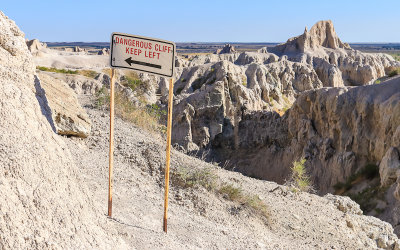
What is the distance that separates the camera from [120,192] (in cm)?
619

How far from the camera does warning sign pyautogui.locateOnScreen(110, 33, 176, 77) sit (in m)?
4.88

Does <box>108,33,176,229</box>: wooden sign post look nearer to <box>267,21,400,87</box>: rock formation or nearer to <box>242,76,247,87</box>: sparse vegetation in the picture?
<box>242,76,247,87</box>: sparse vegetation

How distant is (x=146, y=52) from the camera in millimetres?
4883

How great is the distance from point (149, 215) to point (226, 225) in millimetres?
1473

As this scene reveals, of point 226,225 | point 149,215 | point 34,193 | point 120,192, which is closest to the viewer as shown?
point 34,193

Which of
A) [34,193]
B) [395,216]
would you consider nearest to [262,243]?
[34,193]

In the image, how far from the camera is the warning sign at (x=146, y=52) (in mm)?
4875

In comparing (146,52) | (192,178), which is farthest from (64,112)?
(146,52)

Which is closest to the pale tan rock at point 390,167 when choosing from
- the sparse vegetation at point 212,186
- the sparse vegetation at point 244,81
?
the sparse vegetation at point 212,186

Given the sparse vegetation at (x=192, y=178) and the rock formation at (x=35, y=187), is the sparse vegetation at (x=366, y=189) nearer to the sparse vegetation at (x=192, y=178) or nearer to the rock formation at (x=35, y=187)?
the sparse vegetation at (x=192, y=178)

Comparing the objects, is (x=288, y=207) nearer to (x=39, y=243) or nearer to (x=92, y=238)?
(x=92, y=238)

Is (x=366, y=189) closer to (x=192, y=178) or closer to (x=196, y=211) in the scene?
(x=192, y=178)

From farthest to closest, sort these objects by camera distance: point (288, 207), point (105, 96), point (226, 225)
Result: point (105, 96) < point (288, 207) < point (226, 225)

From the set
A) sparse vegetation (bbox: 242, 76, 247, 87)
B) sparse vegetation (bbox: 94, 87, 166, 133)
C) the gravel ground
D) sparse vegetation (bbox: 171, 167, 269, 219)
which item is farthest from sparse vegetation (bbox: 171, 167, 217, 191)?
sparse vegetation (bbox: 242, 76, 247, 87)
